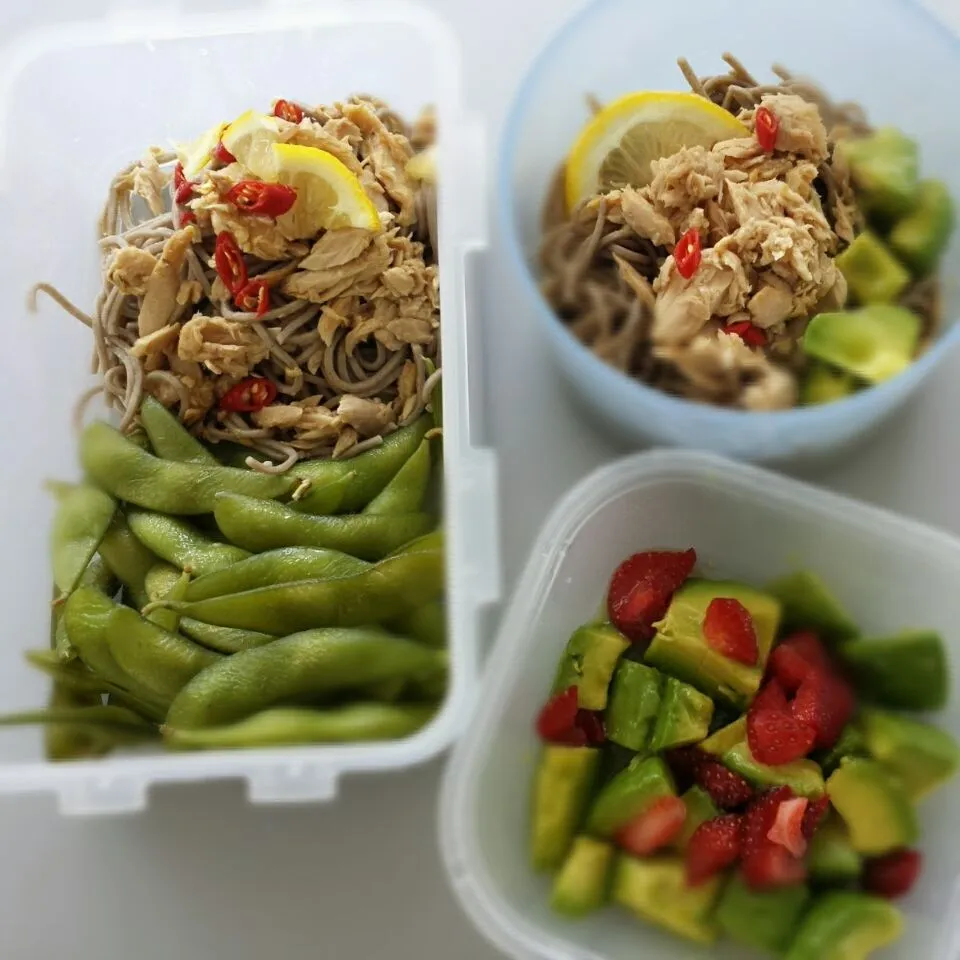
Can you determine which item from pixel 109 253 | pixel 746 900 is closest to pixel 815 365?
pixel 746 900

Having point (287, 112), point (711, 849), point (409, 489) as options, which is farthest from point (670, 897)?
point (287, 112)

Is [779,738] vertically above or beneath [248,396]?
above

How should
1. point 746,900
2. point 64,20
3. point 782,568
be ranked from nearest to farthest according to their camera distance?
point 746,900, point 782,568, point 64,20

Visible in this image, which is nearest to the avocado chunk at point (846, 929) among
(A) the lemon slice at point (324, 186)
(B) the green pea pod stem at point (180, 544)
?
(B) the green pea pod stem at point (180, 544)

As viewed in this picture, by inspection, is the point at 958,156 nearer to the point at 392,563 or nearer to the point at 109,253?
the point at 392,563

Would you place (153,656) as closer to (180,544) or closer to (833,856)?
(180,544)

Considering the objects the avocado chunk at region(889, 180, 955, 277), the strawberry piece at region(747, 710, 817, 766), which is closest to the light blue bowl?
the avocado chunk at region(889, 180, 955, 277)

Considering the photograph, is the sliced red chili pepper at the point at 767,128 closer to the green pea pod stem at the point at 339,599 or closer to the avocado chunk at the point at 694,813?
the green pea pod stem at the point at 339,599
